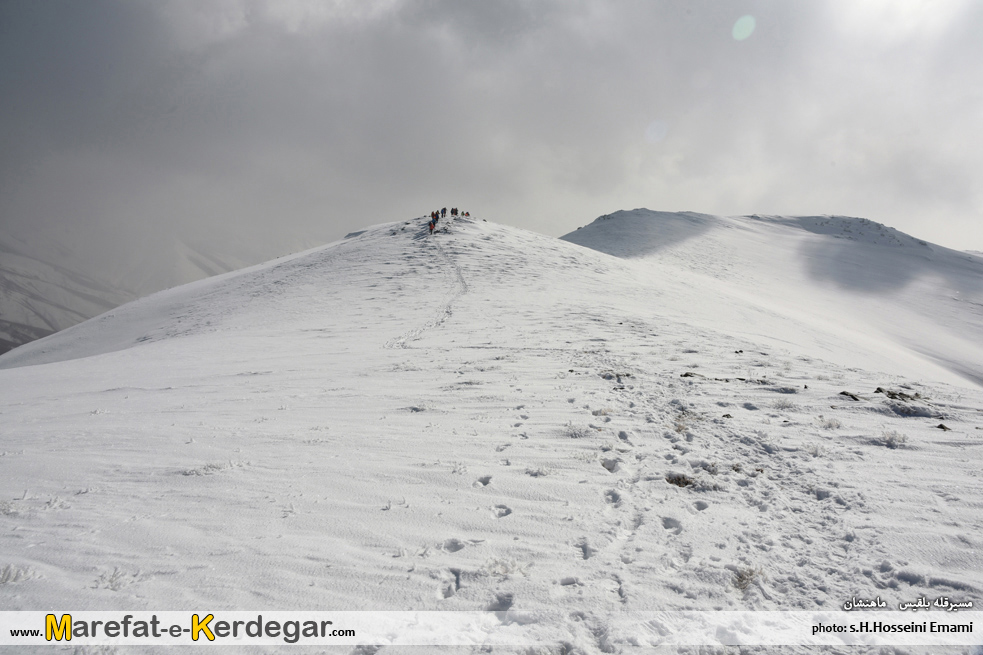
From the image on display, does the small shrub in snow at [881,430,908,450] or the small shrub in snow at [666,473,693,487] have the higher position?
the small shrub in snow at [881,430,908,450]

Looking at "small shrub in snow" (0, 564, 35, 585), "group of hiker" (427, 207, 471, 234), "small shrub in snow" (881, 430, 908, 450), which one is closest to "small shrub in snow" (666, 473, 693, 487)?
"small shrub in snow" (881, 430, 908, 450)

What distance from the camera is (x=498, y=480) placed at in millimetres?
4590

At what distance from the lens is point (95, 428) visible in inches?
253

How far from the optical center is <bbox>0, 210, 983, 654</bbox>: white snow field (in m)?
3.13

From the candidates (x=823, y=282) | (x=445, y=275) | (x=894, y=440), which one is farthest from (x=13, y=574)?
(x=823, y=282)

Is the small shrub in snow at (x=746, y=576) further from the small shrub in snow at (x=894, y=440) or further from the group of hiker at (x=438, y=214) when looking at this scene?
the group of hiker at (x=438, y=214)

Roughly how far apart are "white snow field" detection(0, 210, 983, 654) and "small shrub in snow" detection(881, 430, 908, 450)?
0.04m

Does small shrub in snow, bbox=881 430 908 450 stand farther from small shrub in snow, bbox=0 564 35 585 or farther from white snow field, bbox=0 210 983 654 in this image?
small shrub in snow, bbox=0 564 35 585

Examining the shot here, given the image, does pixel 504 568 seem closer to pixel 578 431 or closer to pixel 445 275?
pixel 578 431

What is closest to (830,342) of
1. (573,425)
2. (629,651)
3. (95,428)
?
(573,425)

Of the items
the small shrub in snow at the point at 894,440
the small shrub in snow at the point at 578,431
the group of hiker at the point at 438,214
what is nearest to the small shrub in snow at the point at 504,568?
the small shrub in snow at the point at 578,431

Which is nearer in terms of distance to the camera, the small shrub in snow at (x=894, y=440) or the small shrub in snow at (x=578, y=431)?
the small shrub in snow at (x=894, y=440)

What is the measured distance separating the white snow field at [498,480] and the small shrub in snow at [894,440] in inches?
1.7

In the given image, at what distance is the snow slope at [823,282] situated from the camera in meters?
16.8
